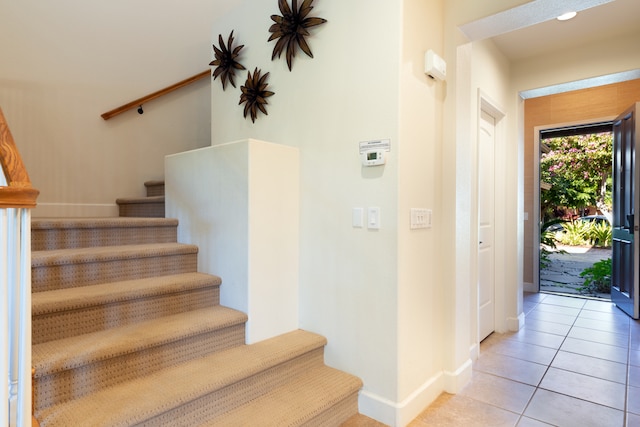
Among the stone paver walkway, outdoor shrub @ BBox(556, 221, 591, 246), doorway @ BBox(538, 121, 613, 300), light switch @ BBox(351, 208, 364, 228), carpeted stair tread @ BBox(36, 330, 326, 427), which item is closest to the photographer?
carpeted stair tread @ BBox(36, 330, 326, 427)

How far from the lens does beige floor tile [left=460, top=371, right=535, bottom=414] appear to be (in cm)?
212

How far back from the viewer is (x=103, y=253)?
2.07 metres

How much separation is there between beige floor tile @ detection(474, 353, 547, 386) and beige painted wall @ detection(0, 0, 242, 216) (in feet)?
11.2

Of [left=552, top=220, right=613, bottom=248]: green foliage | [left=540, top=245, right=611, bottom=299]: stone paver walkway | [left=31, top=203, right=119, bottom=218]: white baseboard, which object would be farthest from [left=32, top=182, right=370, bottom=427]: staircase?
[left=552, top=220, right=613, bottom=248]: green foliage

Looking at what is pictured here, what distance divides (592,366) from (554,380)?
0.47 metres

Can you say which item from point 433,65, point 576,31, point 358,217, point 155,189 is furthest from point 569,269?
point 155,189

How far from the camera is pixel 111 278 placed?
82.3 inches

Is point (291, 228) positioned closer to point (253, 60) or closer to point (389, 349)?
point (389, 349)

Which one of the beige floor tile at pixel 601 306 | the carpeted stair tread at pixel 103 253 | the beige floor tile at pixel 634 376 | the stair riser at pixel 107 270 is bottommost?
the beige floor tile at pixel 634 376

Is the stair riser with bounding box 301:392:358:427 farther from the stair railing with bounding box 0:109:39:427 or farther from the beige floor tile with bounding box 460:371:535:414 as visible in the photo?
the stair railing with bounding box 0:109:39:427

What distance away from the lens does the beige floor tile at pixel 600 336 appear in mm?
3107

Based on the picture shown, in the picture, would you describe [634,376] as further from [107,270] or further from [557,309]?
[107,270]

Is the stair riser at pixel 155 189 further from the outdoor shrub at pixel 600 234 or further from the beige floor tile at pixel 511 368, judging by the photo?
the outdoor shrub at pixel 600 234

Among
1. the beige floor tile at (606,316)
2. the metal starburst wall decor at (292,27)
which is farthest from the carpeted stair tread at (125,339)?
the beige floor tile at (606,316)
